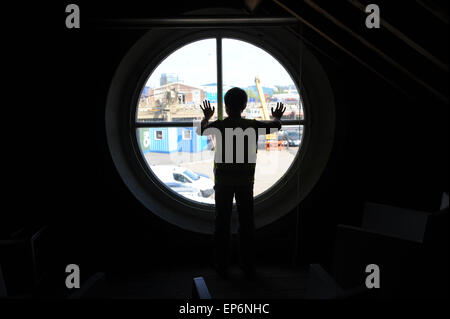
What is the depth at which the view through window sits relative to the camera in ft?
10.4

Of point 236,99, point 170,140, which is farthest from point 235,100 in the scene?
point 170,140

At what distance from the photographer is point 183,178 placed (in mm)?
3375

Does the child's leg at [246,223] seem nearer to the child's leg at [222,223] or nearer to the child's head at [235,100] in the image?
the child's leg at [222,223]

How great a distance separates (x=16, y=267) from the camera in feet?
8.00

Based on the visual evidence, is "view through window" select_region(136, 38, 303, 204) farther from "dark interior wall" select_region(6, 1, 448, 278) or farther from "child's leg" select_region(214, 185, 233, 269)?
"child's leg" select_region(214, 185, 233, 269)

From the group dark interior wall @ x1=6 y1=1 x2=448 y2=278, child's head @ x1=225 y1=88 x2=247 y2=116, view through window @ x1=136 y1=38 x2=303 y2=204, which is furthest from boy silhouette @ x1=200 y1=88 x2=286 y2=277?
view through window @ x1=136 y1=38 x2=303 y2=204

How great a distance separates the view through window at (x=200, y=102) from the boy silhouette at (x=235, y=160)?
0.71 m

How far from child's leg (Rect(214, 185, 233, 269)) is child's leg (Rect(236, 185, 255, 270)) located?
72mm

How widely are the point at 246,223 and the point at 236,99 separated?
897 mm

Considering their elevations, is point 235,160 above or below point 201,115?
below

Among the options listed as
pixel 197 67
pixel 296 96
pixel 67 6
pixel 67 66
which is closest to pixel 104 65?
pixel 67 66

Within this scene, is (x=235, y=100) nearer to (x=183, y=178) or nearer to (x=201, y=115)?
(x=201, y=115)

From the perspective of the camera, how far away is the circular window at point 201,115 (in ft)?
10.2

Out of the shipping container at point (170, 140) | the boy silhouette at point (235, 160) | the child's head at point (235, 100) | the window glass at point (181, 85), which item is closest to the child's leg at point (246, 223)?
the boy silhouette at point (235, 160)
